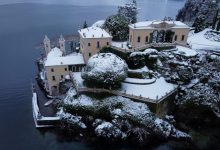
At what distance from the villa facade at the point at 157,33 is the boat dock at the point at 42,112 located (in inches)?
960

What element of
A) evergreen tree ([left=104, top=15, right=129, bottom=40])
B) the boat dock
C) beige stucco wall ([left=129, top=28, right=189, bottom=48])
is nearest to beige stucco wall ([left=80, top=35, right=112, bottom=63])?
beige stucco wall ([left=129, top=28, right=189, bottom=48])

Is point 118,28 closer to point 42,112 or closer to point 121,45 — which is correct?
point 121,45

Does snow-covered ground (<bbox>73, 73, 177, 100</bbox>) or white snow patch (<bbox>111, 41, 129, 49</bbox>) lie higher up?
white snow patch (<bbox>111, 41, 129, 49</bbox>)

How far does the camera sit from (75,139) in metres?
44.1

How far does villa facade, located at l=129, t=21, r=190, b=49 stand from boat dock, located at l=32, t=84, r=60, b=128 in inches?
960

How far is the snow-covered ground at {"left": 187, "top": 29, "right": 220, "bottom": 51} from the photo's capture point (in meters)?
63.7

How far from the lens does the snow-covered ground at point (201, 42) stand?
63675 millimetres

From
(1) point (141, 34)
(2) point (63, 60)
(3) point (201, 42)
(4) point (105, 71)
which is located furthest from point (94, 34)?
(3) point (201, 42)

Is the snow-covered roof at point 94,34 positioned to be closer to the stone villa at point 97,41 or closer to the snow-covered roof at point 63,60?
the stone villa at point 97,41

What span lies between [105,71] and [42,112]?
52.7 feet

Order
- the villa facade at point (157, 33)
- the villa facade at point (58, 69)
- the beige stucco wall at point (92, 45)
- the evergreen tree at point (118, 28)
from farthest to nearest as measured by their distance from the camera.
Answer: the evergreen tree at point (118, 28), the villa facade at point (157, 33), the beige stucco wall at point (92, 45), the villa facade at point (58, 69)

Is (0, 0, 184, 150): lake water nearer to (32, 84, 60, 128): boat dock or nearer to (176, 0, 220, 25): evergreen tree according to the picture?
(32, 84, 60, 128): boat dock

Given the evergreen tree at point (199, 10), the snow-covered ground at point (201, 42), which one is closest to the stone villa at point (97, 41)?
the snow-covered ground at point (201, 42)

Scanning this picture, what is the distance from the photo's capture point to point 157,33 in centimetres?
5959
